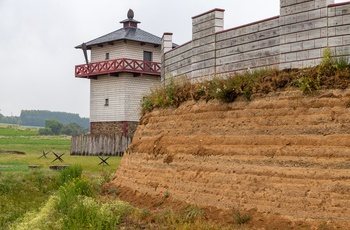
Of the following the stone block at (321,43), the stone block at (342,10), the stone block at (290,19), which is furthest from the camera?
the stone block at (290,19)

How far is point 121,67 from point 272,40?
28.9 m

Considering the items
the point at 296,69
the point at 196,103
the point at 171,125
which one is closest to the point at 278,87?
the point at 296,69

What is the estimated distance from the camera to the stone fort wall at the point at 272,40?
11.5 meters

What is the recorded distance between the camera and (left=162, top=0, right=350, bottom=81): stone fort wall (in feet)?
37.6

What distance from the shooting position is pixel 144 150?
16.7 m

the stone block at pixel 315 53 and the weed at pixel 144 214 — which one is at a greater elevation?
the stone block at pixel 315 53

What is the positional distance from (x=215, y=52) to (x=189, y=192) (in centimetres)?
408

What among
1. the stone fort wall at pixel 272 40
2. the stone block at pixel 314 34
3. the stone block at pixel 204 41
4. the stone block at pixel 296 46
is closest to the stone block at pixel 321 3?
the stone fort wall at pixel 272 40

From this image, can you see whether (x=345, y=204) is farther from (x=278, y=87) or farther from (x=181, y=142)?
(x=181, y=142)

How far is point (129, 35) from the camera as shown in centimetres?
4284

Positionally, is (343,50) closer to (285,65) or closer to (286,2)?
(285,65)

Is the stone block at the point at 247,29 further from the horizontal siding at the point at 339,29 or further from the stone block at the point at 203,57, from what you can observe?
the horizontal siding at the point at 339,29

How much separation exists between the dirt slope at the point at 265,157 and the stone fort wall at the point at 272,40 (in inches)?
43.0

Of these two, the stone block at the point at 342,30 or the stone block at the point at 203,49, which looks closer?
the stone block at the point at 342,30
